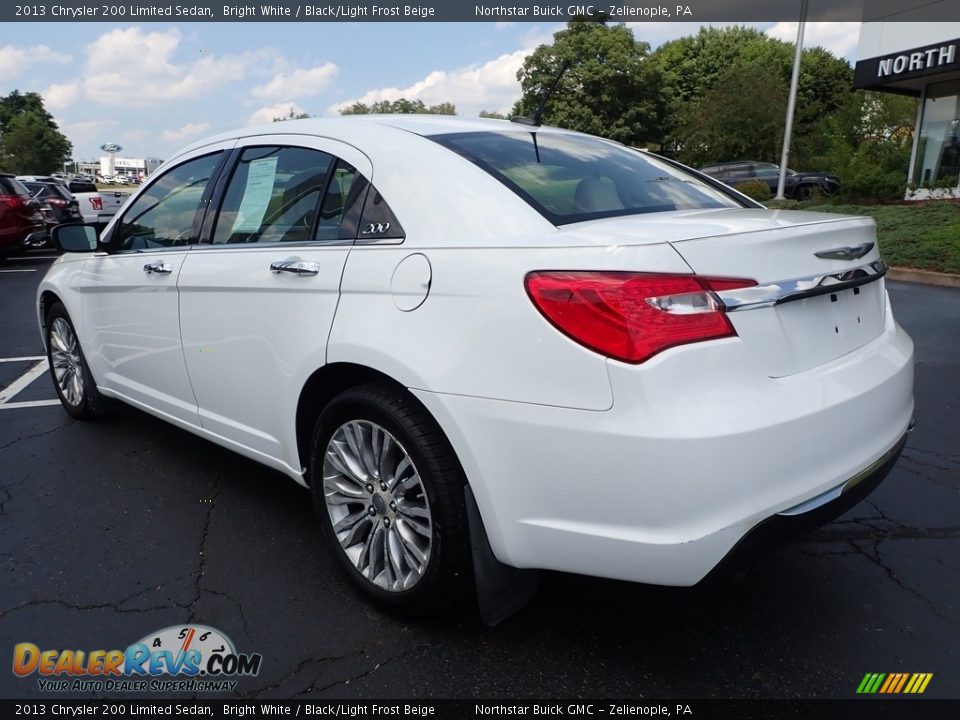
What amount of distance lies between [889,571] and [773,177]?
84.5 feet

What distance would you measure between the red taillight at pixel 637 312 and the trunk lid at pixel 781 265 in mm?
55

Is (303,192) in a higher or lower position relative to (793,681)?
higher

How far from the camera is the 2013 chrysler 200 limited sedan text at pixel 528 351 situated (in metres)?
1.85

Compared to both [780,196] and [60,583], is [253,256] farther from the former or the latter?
[780,196]

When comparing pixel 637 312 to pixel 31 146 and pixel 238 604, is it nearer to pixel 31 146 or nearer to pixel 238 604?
pixel 238 604

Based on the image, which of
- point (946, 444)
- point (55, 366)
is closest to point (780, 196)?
point (946, 444)

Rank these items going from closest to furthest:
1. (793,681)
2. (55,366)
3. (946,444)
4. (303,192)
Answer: (793,681) < (303,192) < (946,444) < (55,366)

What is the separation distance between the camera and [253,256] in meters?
2.88

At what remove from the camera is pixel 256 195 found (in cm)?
311

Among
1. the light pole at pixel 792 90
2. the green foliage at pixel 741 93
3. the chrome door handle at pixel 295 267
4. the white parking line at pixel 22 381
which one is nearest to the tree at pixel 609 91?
the green foliage at pixel 741 93

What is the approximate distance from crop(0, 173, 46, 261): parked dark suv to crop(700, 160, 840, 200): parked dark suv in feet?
63.2

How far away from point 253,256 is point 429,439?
121 cm

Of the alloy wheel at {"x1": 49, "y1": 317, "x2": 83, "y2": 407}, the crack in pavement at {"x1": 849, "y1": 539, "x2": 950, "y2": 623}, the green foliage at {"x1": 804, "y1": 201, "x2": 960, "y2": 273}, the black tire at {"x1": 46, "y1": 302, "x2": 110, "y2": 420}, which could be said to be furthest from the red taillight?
the green foliage at {"x1": 804, "y1": 201, "x2": 960, "y2": 273}

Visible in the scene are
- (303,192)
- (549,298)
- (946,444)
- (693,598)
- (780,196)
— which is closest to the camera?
(549,298)
